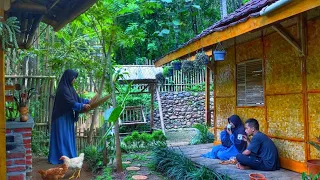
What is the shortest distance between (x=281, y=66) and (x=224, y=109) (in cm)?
229

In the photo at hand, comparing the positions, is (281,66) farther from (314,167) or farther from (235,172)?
(235,172)

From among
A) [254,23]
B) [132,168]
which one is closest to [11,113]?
[132,168]

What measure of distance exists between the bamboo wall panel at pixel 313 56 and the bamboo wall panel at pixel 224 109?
7.69ft

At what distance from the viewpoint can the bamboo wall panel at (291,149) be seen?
4730 millimetres

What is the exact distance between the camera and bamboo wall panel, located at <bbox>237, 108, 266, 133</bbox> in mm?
5621

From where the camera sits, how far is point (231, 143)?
6195 mm

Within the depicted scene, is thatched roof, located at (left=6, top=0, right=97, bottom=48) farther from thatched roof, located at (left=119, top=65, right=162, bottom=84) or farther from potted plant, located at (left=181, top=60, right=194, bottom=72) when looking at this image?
thatched roof, located at (left=119, top=65, right=162, bottom=84)

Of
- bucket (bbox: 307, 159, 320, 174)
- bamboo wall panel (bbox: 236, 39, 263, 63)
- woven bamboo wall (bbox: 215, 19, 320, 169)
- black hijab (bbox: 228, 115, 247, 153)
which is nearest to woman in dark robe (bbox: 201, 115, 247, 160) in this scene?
black hijab (bbox: 228, 115, 247, 153)

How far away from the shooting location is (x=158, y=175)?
19.5 feet

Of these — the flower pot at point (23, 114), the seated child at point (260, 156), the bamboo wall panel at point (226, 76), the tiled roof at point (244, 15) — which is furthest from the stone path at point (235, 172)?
the flower pot at point (23, 114)

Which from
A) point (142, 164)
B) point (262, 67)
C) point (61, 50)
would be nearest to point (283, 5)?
point (262, 67)

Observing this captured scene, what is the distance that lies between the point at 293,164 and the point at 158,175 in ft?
8.24

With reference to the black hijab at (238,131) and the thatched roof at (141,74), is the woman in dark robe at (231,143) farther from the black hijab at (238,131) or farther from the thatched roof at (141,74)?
the thatched roof at (141,74)

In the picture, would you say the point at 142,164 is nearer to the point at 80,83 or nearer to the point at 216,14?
the point at 80,83
